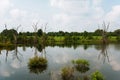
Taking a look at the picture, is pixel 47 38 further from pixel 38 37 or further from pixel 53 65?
pixel 53 65

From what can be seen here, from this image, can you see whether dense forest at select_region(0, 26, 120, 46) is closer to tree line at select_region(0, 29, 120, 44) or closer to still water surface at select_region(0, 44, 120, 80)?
tree line at select_region(0, 29, 120, 44)

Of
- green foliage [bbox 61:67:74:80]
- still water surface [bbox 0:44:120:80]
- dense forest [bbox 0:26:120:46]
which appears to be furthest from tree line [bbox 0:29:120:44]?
green foliage [bbox 61:67:74:80]

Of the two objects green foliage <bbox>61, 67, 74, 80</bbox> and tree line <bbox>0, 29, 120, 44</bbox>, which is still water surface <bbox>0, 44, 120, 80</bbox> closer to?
green foliage <bbox>61, 67, 74, 80</bbox>

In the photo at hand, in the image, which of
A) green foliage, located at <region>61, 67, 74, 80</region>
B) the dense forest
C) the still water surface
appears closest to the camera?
green foliage, located at <region>61, 67, 74, 80</region>

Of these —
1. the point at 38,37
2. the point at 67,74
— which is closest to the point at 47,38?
the point at 38,37

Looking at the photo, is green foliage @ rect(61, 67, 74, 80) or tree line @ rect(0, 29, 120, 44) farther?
tree line @ rect(0, 29, 120, 44)

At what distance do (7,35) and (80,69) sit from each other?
60.9m

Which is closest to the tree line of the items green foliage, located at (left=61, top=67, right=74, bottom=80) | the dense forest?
the dense forest

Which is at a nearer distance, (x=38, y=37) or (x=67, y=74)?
(x=67, y=74)

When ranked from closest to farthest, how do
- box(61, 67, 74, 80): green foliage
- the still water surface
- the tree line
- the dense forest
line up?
1. box(61, 67, 74, 80): green foliage
2. the still water surface
3. the dense forest
4. the tree line

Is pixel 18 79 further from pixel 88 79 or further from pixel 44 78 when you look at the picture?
pixel 88 79

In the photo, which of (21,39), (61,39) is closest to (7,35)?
(21,39)

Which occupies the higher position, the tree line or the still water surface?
the tree line

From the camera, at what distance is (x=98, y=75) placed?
1491 centimetres
